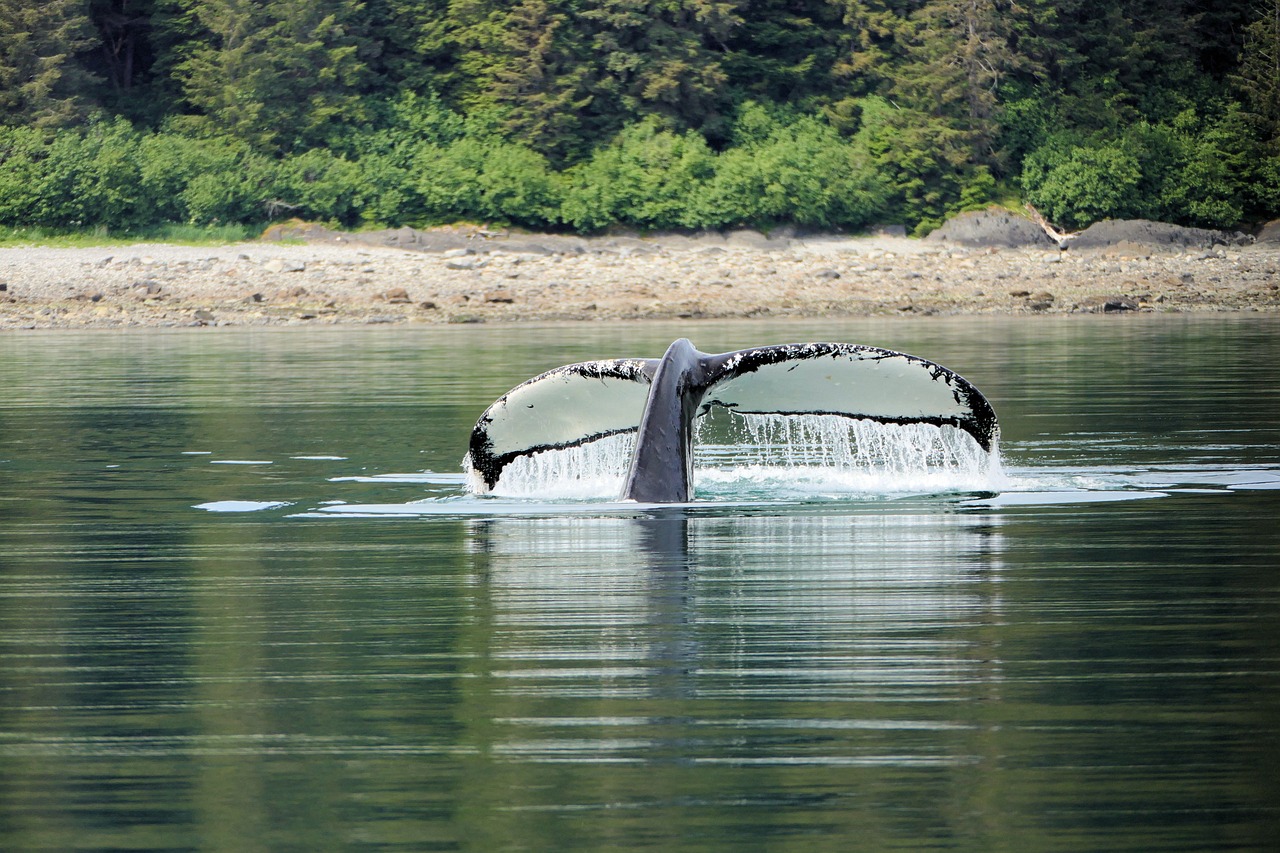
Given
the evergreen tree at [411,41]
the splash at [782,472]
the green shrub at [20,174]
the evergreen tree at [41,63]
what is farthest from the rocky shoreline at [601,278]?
the splash at [782,472]

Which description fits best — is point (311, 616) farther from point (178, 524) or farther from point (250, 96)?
point (250, 96)

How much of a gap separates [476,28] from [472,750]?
53.8 meters

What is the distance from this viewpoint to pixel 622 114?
2311 inches

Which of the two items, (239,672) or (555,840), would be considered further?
(239,672)

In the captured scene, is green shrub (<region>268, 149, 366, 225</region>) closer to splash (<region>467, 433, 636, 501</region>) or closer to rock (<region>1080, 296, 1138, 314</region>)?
rock (<region>1080, 296, 1138, 314</region>)

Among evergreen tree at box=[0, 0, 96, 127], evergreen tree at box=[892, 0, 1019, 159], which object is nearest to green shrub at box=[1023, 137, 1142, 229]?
evergreen tree at box=[892, 0, 1019, 159]

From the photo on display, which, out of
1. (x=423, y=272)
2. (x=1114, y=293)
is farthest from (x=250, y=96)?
(x=1114, y=293)

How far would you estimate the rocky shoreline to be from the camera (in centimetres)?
4153

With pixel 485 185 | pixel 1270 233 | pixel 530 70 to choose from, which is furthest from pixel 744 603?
pixel 1270 233

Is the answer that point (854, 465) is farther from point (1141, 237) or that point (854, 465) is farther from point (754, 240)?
point (1141, 237)

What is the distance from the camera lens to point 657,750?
6.20m

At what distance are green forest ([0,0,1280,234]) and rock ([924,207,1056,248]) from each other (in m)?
1.31

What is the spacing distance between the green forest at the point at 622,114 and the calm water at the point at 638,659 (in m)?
39.8

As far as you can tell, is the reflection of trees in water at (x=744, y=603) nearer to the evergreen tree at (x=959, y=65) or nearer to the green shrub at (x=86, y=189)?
the green shrub at (x=86, y=189)
